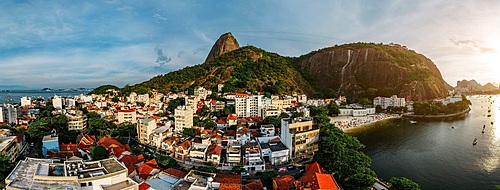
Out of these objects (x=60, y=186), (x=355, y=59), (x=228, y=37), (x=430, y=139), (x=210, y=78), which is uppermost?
(x=228, y=37)

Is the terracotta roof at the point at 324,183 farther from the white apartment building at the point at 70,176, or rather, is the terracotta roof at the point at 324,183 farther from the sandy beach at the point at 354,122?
the sandy beach at the point at 354,122

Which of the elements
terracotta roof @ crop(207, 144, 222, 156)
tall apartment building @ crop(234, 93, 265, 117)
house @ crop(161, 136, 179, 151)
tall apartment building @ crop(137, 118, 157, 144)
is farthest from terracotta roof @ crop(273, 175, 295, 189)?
tall apartment building @ crop(234, 93, 265, 117)

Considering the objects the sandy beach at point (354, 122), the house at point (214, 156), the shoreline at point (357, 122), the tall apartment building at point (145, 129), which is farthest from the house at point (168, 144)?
the sandy beach at point (354, 122)

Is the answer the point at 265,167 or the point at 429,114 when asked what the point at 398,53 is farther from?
the point at 265,167

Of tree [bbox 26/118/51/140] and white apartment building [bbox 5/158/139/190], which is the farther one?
tree [bbox 26/118/51/140]

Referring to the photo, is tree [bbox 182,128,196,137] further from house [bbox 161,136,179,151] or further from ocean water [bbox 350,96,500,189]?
ocean water [bbox 350,96,500,189]

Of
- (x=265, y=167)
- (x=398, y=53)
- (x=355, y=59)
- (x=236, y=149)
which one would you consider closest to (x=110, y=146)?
(x=236, y=149)
